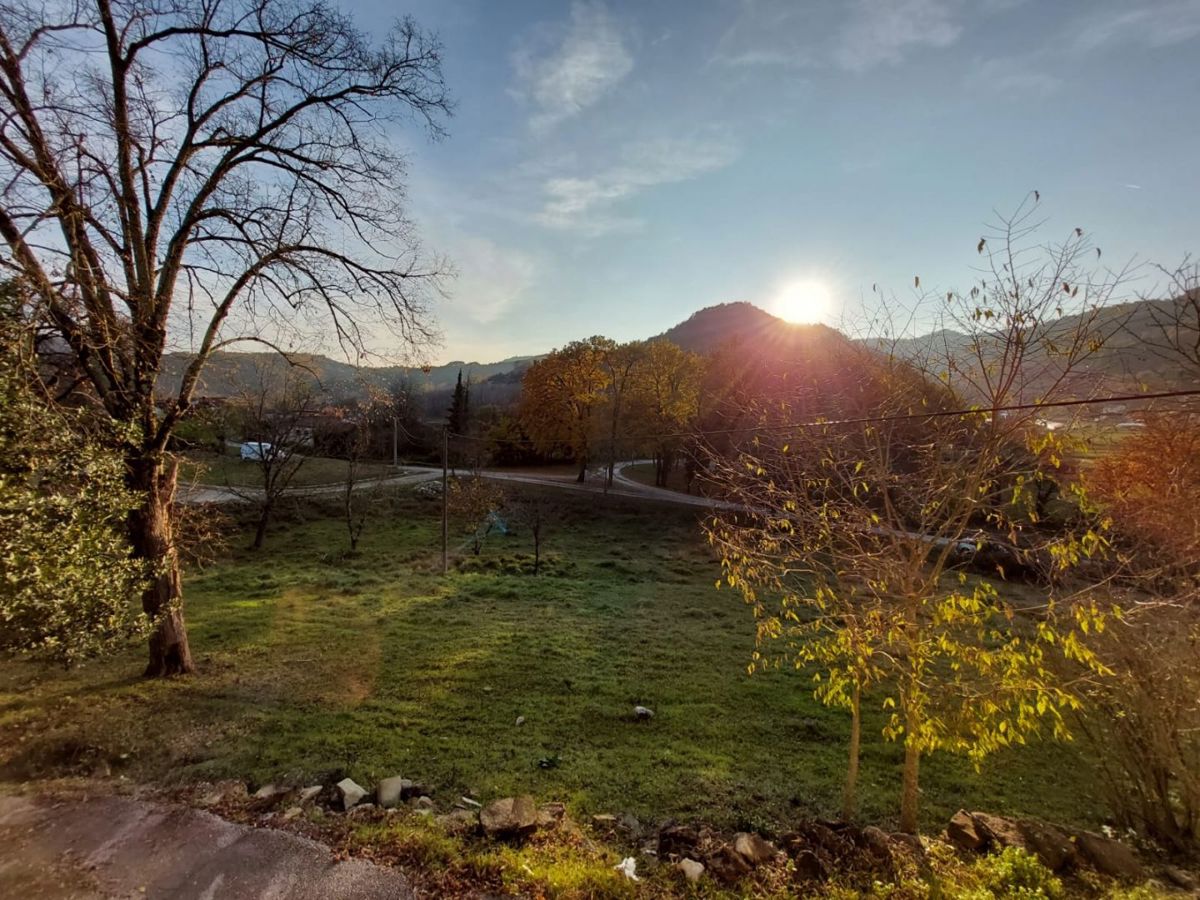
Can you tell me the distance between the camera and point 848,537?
4750 millimetres

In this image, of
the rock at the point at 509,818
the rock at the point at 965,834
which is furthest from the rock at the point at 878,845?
the rock at the point at 509,818

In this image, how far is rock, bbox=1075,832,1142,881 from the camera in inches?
151

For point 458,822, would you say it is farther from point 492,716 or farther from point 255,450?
point 255,450

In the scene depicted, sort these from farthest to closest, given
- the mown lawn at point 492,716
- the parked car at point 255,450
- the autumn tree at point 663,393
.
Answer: the autumn tree at point 663,393
the parked car at point 255,450
the mown lawn at point 492,716

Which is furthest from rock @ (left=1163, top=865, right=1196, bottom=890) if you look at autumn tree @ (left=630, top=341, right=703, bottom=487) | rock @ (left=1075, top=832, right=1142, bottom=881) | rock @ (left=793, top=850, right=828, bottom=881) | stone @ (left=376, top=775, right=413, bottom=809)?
autumn tree @ (left=630, top=341, right=703, bottom=487)

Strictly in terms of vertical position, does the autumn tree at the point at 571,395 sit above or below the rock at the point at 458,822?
above

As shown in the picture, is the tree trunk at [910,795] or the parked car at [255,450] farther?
the parked car at [255,450]

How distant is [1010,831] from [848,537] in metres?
2.61

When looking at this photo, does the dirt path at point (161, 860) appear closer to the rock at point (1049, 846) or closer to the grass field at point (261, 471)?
the rock at point (1049, 846)

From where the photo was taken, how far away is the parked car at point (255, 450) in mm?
17716

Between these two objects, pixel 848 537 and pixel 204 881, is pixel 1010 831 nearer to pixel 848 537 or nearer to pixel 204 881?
pixel 848 537

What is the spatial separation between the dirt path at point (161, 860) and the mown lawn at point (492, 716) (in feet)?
2.58

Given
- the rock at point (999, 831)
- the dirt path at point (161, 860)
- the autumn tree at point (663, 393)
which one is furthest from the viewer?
the autumn tree at point (663, 393)

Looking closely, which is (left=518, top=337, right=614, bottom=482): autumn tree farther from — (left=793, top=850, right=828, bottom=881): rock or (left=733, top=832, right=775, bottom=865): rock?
(left=793, top=850, right=828, bottom=881): rock
